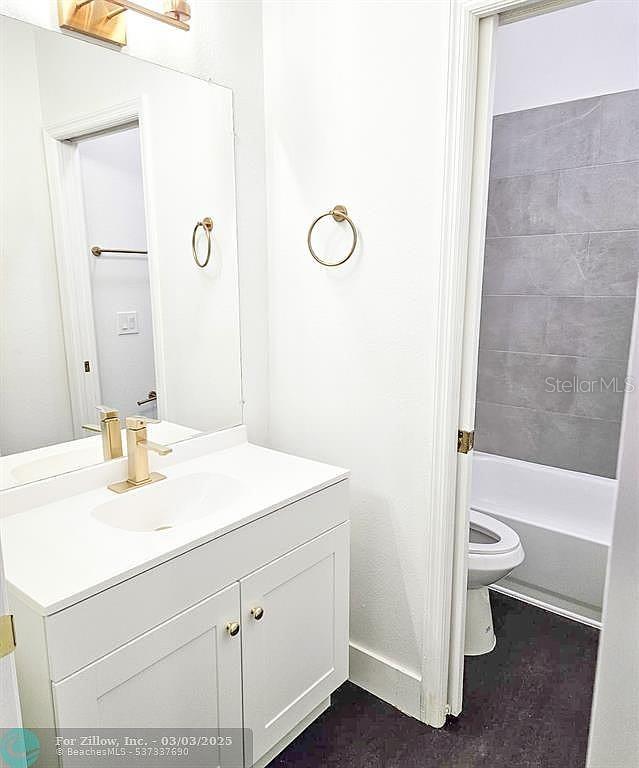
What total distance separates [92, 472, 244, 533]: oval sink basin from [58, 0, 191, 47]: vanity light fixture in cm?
117

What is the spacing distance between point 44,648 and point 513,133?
9.21 feet

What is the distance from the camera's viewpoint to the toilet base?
2.12 metres

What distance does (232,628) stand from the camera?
1354mm

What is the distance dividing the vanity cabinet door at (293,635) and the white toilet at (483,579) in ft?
1.92

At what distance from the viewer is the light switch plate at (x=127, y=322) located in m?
1.66

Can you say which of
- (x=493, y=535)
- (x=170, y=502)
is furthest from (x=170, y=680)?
(x=493, y=535)

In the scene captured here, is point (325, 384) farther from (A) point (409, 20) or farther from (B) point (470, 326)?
(A) point (409, 20)

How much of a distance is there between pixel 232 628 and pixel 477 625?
115 centimetres

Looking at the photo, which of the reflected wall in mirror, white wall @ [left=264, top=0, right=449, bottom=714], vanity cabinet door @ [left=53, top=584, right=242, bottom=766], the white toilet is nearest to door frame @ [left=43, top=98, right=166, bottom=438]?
the reflected wall in mirror

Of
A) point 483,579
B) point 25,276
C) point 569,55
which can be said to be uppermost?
point 569,55

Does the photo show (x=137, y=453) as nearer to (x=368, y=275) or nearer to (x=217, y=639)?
(x=217, y=639)

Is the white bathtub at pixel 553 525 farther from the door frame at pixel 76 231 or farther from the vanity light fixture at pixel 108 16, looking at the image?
the vanity light fixture at pixel 108 16

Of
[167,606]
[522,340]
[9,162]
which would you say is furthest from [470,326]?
[522,340]

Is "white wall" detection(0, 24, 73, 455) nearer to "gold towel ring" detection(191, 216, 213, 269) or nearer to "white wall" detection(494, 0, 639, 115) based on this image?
"gold towel ring" detection(191, 216, 213, 269)
